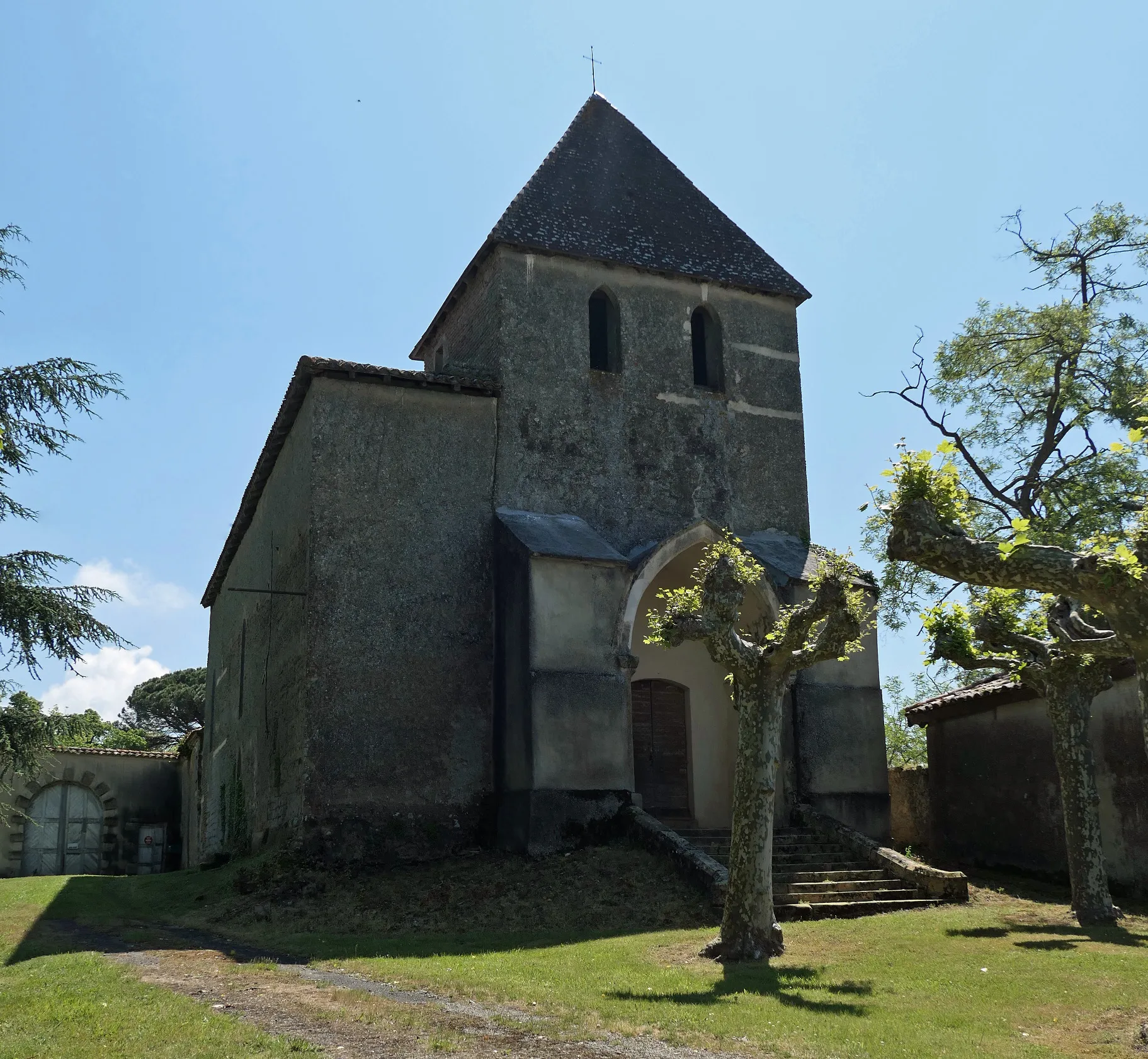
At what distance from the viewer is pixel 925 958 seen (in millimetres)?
10938

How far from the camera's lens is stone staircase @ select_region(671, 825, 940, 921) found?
1430 cm

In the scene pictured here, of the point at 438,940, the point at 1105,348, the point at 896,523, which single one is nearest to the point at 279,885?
the point at 438,940

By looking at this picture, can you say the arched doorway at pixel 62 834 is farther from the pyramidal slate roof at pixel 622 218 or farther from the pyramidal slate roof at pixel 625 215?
the pyramidal slate roof at pixel 625 215

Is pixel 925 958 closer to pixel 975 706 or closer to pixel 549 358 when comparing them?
pixel 975 706

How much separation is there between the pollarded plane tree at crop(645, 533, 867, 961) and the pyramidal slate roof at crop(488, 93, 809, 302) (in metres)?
9.57

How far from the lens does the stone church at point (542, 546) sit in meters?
17.5

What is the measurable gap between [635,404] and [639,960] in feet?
37.6

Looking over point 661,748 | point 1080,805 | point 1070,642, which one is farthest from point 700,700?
point 1070,642

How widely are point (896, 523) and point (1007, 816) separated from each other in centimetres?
1004

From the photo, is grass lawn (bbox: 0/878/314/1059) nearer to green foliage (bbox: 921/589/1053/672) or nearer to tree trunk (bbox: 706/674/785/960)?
tree trunk (bbox: 706/674/785/960)

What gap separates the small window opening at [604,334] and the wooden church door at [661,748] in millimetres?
5824

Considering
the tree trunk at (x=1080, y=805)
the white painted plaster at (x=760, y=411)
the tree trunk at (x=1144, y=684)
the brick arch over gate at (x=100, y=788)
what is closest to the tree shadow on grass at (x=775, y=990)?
the tree trunk at (x=1144, y=684)

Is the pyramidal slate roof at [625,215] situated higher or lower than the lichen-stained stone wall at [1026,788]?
higher

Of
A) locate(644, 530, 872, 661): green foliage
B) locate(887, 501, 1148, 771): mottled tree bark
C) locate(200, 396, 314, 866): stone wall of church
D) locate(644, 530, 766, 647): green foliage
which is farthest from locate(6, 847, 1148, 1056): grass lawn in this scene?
locate(644, 530, 766, 647): green foliage
